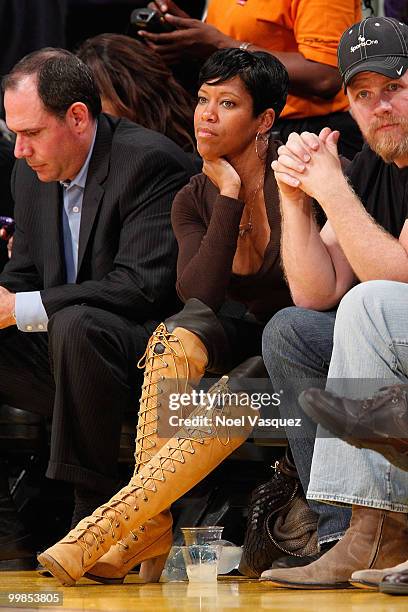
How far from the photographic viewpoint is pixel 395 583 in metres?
2.06

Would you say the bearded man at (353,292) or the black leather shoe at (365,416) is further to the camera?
the bearded man at (353,292)

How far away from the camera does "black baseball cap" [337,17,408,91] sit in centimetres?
260

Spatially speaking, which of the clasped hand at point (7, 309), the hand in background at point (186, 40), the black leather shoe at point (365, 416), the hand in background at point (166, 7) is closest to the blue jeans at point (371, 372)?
the black leather shoe at point (365, 416)

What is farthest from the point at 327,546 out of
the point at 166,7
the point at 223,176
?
the point at 166,7

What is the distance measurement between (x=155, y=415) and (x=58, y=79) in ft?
4.18

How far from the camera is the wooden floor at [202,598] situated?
6.50 ft

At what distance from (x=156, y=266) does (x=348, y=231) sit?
0.93 meters

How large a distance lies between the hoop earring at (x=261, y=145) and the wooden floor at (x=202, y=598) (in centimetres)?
117

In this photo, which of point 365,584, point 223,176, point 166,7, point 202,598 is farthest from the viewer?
point 166,7

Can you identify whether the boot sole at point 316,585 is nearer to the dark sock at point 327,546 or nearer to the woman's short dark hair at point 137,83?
the dark sock at point 327,546

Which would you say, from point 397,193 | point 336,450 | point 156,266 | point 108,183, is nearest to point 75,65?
point 108,183

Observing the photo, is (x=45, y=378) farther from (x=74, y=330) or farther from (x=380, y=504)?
(x=380, y=504)

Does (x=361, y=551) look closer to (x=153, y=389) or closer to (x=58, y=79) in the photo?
(x=153, y=389)

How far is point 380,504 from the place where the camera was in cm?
225
